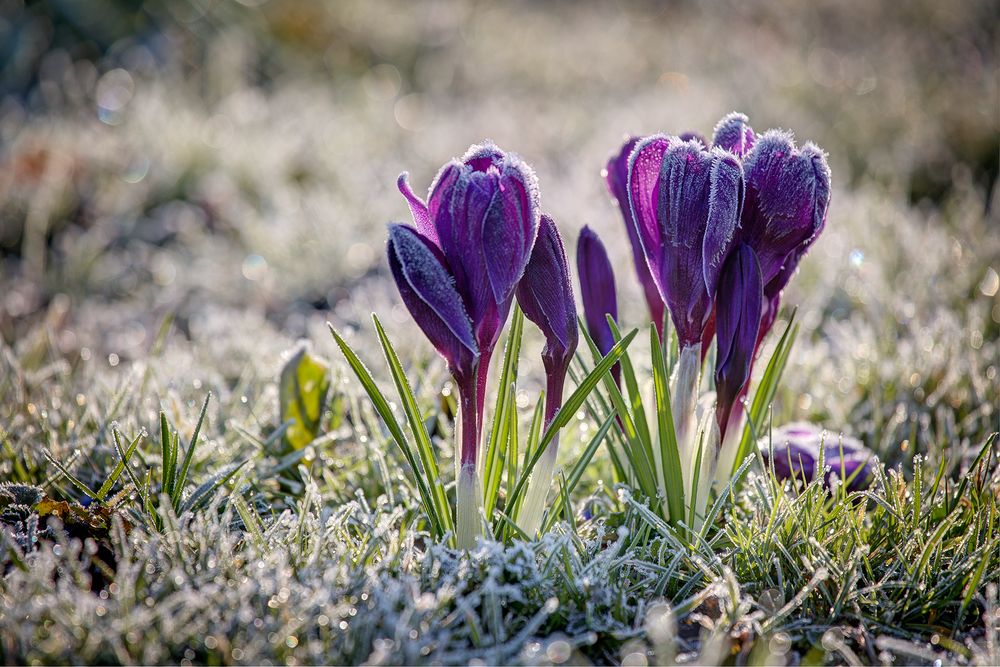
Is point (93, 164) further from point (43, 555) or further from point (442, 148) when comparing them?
point (43, 555)

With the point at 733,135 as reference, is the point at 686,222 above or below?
below

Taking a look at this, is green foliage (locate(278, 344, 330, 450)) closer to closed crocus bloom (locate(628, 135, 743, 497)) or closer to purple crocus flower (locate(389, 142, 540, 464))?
purple crocus flower (locate(389, 142, 540, 464))

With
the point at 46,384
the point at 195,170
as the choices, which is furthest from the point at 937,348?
the point at 195,170

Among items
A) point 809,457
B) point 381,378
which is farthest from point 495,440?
point 381,378

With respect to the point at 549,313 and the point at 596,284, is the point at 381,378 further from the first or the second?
the point at 549,313

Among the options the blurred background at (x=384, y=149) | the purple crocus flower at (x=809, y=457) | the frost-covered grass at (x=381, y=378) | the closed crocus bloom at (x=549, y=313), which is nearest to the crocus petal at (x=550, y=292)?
the closed crocus bloom at (x=549, y=313)

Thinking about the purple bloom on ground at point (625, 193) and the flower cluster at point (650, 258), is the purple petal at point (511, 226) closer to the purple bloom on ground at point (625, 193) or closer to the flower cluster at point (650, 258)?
the flower cluster at point (650, 258)
